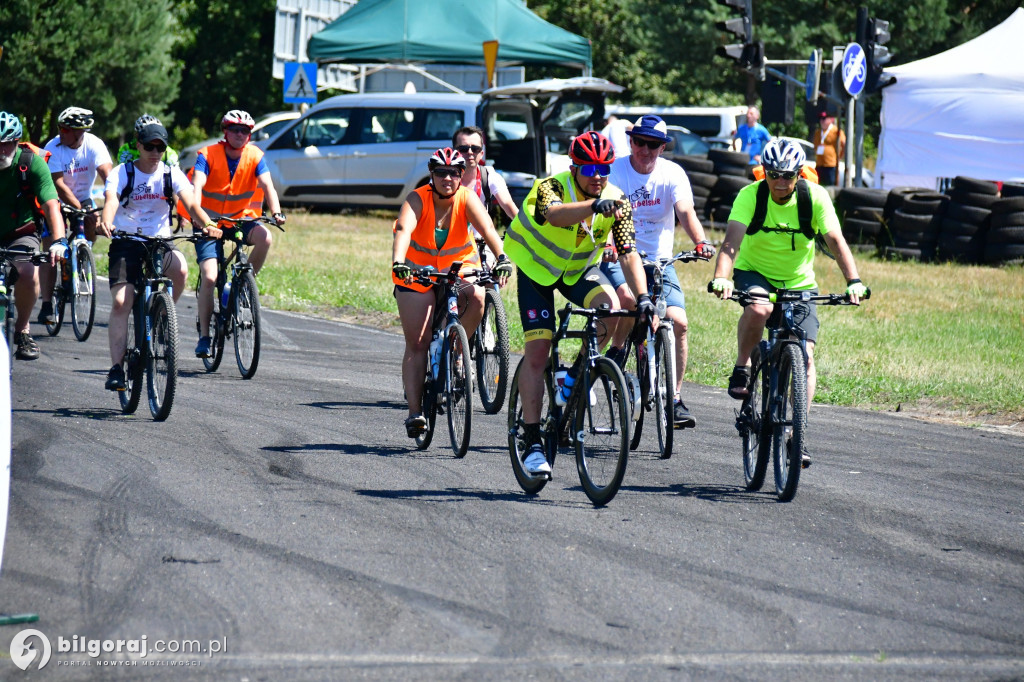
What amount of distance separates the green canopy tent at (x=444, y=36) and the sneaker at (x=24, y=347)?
1690 cm

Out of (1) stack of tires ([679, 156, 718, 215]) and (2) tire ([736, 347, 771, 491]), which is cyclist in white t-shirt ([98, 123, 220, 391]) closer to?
(2) tire ([736, 347, 771, 491])

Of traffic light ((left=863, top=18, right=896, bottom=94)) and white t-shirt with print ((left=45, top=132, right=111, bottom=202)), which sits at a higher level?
traffic light ((left=863, top=18, right=896, bottom=94))

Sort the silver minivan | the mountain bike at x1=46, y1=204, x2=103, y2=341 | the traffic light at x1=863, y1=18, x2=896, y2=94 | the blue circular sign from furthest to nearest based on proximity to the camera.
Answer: the silver minivan, the traffic light at x1=863, y1=18, x2=896, y2=94, the blue circular sign, the mountain bike at x1=46, y1=204, x2=103, y2=341

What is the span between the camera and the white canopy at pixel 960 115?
22688mm

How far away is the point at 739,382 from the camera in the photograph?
26.5 feet

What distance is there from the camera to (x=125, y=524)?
622cm

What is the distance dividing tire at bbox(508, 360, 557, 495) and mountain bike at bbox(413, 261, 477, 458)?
612mm

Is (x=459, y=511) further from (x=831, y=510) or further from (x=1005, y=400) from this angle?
(x=1005, y=400)

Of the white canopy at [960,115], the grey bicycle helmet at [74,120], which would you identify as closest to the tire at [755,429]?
the grey bicycle helmet at [74,120]

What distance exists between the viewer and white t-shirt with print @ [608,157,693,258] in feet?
29.5

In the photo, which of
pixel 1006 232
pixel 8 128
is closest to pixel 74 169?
pixel 8 128

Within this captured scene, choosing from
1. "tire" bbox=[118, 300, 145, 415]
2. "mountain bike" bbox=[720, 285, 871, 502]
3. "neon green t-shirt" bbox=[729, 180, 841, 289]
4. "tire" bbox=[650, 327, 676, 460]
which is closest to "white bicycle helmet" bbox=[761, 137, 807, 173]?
"neon green t-shirt" bbox=[729, 180, 841, 289]

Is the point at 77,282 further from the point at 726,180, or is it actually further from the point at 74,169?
the point at 726,180

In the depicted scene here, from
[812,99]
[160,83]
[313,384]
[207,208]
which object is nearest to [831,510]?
[313,384]
